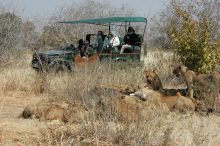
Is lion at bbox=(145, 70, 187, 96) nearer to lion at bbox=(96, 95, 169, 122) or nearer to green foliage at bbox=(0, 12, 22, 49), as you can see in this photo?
lion at bbox=(96, 95, 169, 122)

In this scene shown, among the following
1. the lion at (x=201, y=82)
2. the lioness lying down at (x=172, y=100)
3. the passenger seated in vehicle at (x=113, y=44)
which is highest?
the passenger seated in vehicle at (x=113, y=44)

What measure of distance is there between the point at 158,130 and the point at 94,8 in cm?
3582

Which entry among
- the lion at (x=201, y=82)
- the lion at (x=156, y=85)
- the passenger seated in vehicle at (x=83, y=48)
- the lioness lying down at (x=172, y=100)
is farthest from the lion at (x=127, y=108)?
the passenger seated in vehicle at (x=83, y=48)

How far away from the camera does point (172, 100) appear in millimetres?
11211

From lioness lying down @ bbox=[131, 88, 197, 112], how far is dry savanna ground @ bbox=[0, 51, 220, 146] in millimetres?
268

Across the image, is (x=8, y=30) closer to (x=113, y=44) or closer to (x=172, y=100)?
(x=113, y=44)

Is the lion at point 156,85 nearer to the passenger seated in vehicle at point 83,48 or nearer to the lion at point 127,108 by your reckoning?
the lion at point 127,108

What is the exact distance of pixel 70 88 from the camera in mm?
11258

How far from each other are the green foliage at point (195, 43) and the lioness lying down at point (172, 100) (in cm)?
492

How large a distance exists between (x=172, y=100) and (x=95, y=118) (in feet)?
12.7

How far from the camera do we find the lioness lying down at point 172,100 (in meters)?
11.0

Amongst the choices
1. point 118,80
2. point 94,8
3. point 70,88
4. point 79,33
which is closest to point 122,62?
point 118,80

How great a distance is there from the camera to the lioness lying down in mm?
11008

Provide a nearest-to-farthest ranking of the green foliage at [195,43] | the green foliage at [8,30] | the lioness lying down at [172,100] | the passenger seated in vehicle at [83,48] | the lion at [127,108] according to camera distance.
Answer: the lion at [127,108] → the lioness lying down at [172,100] → the green foliage at [195,43] → the passenger seated in vehicle at [83,48] → the green foliage at [8,30]
